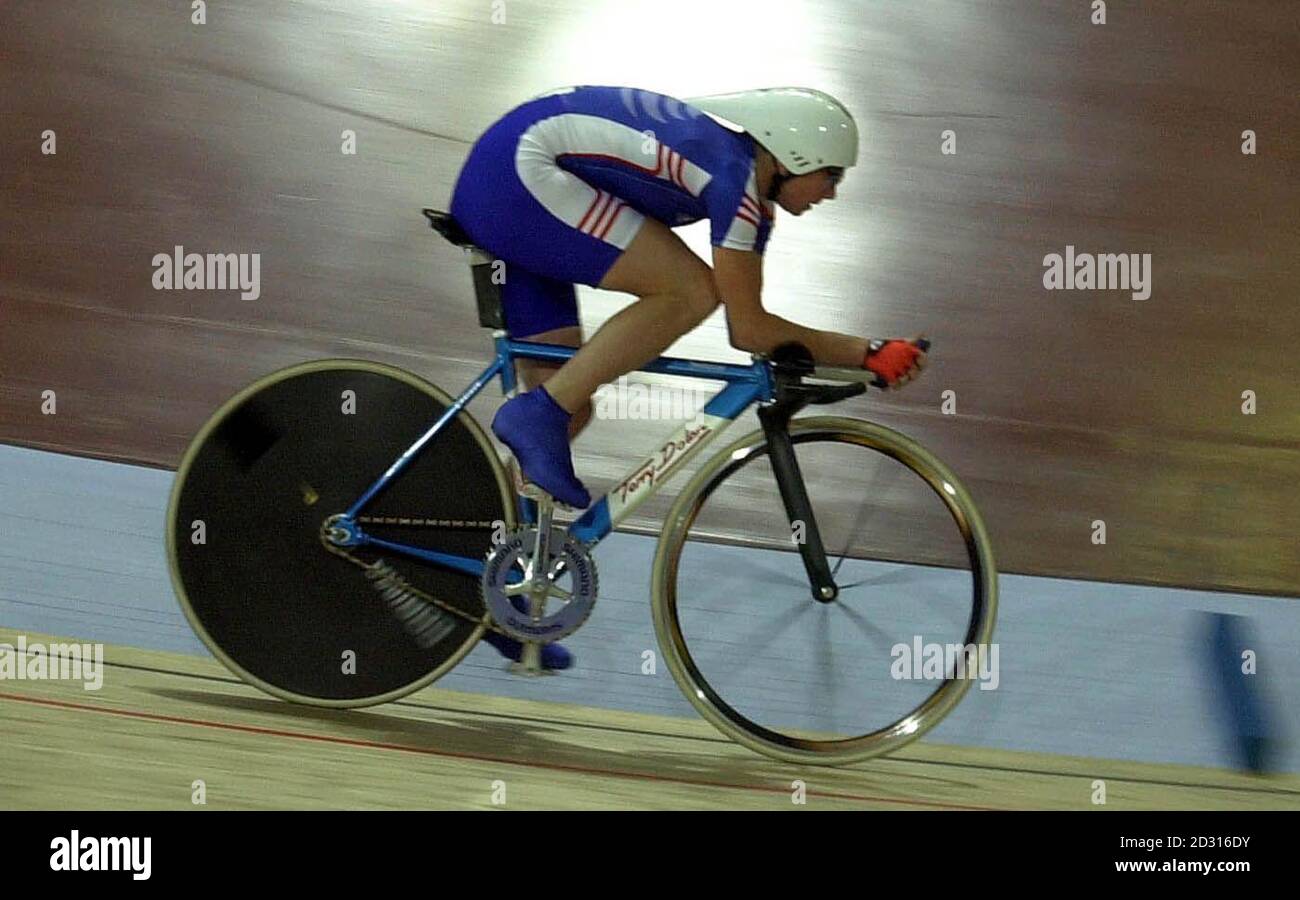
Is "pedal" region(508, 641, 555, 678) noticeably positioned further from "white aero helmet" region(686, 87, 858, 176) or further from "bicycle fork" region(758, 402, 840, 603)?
"white aero helmet" region(686, 87, 858, 176)

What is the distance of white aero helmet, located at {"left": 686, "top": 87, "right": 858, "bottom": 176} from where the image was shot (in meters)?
2.71

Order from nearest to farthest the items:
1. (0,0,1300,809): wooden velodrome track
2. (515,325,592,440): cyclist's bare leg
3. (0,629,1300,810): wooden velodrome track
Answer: (0,629,1300,810): wooden velodrome track < (515,325,592,440): cyclist's bare leg < (0,0,1300,809): wooden velodrome track

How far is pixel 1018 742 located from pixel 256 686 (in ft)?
5.15

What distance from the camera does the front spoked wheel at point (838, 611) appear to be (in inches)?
112

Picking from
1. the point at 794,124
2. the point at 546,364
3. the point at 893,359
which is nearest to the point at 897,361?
the point at 893,359

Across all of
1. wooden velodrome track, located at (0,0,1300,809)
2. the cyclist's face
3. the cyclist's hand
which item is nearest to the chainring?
the cyclist's hand

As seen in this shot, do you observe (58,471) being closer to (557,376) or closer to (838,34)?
(557,376)

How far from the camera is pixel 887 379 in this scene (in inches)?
108

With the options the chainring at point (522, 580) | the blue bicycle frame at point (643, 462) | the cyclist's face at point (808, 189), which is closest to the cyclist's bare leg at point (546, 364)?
the blue bicycle frame at point (643, 462)

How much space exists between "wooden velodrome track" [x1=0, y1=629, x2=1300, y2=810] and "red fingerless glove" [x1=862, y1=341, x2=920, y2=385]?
0.74 metres

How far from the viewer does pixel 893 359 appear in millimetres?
→ 2725

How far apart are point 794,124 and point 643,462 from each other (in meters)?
0.65

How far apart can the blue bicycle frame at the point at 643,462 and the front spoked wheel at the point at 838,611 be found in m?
0.06

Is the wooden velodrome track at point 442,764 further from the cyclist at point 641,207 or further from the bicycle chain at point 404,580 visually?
the cyclist at point 641,207
